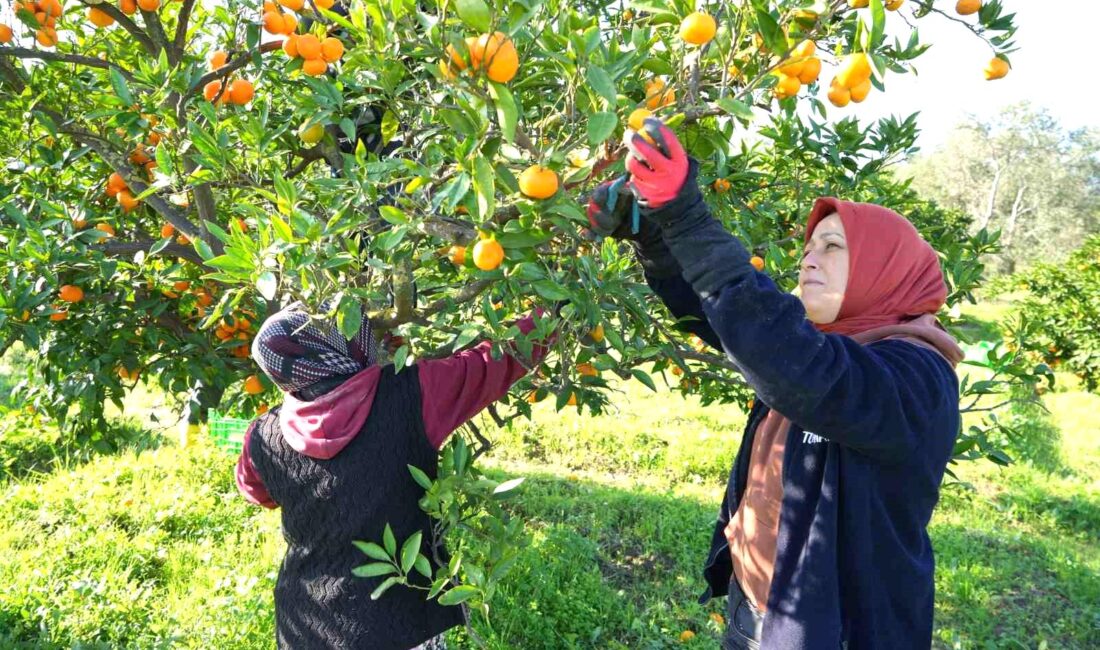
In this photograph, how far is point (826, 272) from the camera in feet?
4.91

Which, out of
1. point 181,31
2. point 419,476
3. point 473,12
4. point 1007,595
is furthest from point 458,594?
point 1007,595

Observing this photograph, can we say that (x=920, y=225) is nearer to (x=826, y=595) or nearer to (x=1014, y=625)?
(x=826, y=595)

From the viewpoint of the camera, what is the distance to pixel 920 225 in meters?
2.71

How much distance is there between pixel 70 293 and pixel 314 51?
1122 mm

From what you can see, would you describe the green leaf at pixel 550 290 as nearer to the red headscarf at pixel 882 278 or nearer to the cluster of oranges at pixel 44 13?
the red headscarf at pixel 882 278

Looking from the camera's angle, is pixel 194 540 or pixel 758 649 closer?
pixel 758 649

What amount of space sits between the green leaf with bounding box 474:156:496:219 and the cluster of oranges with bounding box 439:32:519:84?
4.4 inches

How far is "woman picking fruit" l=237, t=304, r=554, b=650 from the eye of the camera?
62.6 inches

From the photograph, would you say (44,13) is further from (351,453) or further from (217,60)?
(351,453)

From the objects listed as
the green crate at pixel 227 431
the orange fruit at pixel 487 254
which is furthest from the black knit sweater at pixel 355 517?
the green crate at pixel 227 431

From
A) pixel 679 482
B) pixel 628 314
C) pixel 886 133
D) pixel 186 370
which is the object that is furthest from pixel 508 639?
pixel 679 482

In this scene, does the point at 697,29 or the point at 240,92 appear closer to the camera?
the point at 697,29

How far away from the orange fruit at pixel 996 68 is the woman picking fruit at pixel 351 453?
109 cm

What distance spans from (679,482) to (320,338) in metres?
4.55
